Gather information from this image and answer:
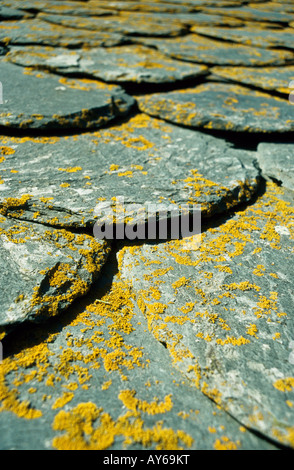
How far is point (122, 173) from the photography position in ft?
4.98

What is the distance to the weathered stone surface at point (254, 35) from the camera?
2652 millimetres

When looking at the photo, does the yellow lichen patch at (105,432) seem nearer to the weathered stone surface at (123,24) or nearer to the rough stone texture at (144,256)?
the rough stone texture at (144,256)

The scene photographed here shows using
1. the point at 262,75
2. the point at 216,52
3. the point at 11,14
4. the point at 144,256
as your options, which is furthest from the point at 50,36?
the point at 144,256

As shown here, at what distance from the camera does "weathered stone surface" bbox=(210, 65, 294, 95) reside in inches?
85.5

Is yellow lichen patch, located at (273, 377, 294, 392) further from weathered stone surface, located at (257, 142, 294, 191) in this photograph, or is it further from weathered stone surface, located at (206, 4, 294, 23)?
weathered stone surface, located at (206, 4, 294, 23)

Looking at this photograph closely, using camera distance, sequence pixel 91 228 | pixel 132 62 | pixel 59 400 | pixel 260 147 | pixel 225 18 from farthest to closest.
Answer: pixel 225 18
pixel 132 62
pixel 260 147
pixel 91 228
pixel 59 400

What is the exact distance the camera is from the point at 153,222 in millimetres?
1292

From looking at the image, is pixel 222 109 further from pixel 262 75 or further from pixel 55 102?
pixel 55 102

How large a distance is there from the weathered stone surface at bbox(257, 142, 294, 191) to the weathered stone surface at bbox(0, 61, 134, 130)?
912mm

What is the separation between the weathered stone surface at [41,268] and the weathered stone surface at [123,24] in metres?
2.30

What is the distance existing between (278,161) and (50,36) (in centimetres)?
A: 215
